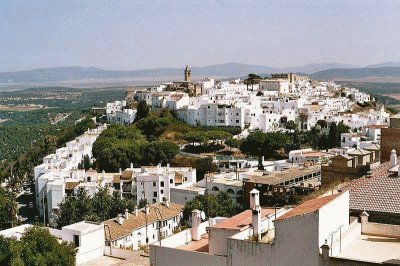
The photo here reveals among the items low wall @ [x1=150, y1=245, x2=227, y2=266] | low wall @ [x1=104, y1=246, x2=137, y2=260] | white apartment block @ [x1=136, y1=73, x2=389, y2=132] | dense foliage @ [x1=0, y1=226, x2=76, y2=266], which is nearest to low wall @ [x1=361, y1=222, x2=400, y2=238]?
low wall @ [x1=150, y1=245, x2=227, y2=266]

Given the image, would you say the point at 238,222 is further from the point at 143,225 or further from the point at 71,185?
the point at 71,185

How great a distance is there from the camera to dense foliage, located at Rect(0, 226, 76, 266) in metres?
22.6

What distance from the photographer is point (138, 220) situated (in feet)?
108

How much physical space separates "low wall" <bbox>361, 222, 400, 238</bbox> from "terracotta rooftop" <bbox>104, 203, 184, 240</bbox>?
61.2ft

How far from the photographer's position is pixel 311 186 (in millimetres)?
36625

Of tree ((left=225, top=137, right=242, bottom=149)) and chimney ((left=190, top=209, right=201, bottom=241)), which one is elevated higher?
chimney ((left=190, top=209, right=201, bottom=241))

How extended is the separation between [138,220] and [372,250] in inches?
879

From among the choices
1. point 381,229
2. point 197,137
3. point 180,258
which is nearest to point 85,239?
point 180,258

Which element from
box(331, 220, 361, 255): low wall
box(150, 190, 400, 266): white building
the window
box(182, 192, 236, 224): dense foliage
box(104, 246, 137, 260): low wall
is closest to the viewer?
box(150, 190, 400, 266): white building

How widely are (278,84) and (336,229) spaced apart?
80438 millimetres

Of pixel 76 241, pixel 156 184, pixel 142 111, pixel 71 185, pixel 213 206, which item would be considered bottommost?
pixel 71 185

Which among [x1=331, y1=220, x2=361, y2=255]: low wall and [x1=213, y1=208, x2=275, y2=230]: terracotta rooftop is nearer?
[x1=331, y1=220, x2=361, y2=255]: low wall

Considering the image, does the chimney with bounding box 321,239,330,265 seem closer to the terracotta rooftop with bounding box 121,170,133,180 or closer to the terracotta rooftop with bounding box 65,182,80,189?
the terracotta rooftop with bounding box 65,182,80,189

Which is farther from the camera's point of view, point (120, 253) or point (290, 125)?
point (290, 125)
